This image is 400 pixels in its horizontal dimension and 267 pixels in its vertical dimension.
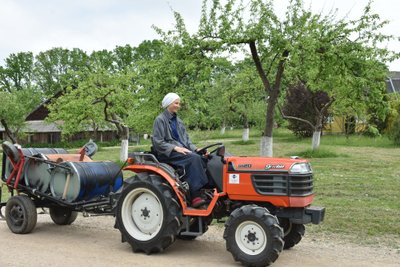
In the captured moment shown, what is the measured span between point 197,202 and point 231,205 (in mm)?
442

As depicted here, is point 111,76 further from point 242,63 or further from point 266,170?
point 266,170

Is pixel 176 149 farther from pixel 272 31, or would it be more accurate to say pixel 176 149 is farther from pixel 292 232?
pixel 272 31

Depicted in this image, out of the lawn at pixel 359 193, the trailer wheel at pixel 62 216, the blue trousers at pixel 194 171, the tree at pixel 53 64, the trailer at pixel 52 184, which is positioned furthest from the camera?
the tree at pixel 53 64

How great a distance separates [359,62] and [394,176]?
4.28 metres

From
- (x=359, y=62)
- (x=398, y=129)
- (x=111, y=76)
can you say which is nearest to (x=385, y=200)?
(x=359, y=62)

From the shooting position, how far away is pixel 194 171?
6.48 metres

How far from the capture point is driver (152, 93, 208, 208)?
648 cm

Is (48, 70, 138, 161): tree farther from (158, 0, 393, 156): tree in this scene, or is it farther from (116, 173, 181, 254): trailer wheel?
(116, 173, 181, 254): trailer wheel

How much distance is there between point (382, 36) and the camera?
13.3 m

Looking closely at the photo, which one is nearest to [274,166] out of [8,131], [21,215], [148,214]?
[148,214]

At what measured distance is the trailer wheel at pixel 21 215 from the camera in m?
7.65

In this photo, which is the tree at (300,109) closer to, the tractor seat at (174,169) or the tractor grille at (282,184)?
the tractor seat at (174,169)

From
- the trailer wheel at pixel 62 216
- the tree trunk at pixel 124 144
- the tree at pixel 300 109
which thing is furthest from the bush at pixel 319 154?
the trailer wheel at pixel 62 216

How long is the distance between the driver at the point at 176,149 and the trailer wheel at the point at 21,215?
240 centimetres
